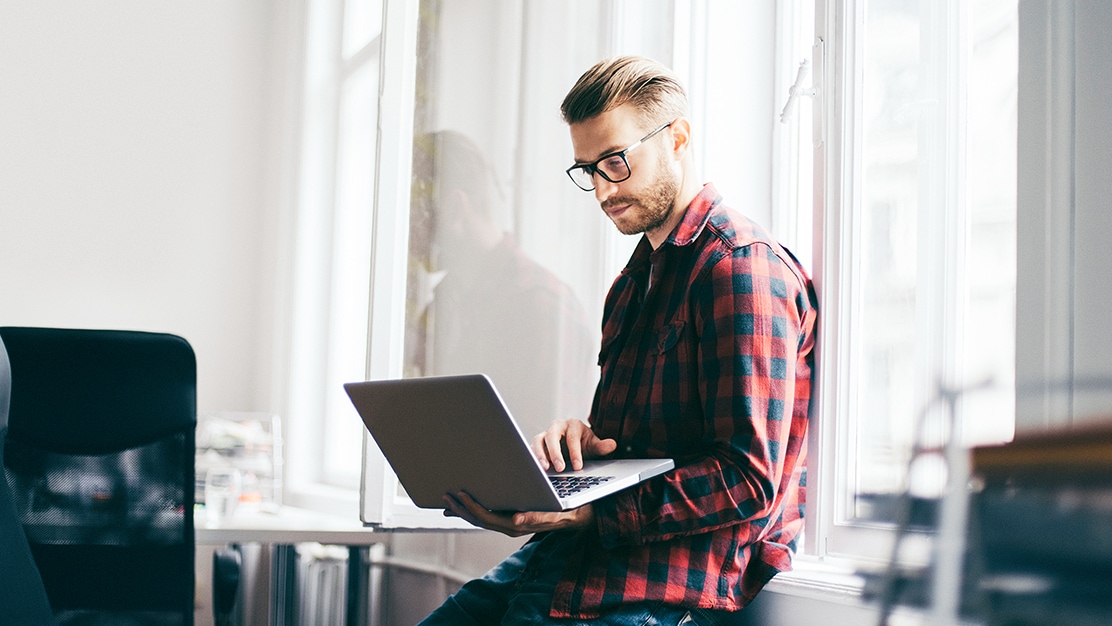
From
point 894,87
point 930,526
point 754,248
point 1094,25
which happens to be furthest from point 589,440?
point 1094,25

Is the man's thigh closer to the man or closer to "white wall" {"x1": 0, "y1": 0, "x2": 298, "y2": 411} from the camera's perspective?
the man

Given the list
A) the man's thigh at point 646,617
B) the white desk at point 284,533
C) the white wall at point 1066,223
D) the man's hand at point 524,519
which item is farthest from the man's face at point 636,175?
the white desk at point 284,533

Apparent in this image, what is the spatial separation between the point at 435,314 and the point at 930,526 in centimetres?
161

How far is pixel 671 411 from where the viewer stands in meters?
1.31

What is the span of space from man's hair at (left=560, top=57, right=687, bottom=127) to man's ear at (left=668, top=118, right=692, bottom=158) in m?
0.01

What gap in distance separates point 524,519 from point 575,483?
0.10m

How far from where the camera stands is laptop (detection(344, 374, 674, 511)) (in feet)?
3.71

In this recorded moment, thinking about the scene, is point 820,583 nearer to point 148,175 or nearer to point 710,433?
point 710,433

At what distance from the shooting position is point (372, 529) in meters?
2.02

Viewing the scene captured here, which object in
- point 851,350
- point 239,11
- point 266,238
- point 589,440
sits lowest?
point 589,440

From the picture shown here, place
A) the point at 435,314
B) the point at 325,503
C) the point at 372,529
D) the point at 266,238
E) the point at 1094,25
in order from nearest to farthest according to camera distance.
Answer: the point at 1094,25, the point at 372,529, the point at 435,314, the point at 325,503, the point at 266,238

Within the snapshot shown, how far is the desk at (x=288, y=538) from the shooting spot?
6.73 ft

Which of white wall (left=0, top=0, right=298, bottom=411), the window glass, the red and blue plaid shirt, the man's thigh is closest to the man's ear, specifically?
the red and blue plaid shirt

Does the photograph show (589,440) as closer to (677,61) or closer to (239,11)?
(677,61)
